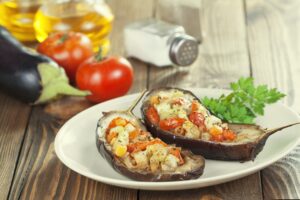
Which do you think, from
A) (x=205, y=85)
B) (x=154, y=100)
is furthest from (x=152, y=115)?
(x=205, y=85)

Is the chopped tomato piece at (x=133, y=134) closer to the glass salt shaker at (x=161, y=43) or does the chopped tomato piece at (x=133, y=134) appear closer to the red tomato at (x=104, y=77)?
the red tomato at (x=104, y=77)

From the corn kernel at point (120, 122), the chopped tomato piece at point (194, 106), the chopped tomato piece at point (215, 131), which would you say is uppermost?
the chopped tomato piece at point (215, 131)

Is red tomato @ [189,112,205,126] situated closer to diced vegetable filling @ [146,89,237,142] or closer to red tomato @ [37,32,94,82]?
diced vegetable filling @ [146,89,237,142]

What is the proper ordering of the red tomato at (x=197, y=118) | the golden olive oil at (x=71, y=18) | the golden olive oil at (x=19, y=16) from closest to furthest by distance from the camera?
1. the red tomato at (x=197, y=118)
2. the golden olive oil at (x=71, y=18)
3. the golden olive oil at (x=19, y=16)

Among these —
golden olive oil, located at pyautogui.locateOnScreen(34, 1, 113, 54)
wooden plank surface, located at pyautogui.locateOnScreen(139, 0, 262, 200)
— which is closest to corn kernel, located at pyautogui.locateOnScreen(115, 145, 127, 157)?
wooden plank surface, located at pyautogui.locateOnScreen(139, 0, 262, 200)

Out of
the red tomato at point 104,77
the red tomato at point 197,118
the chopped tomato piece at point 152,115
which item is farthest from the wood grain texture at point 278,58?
the red tomato at point 104,77

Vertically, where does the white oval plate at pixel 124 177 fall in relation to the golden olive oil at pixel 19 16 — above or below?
above
